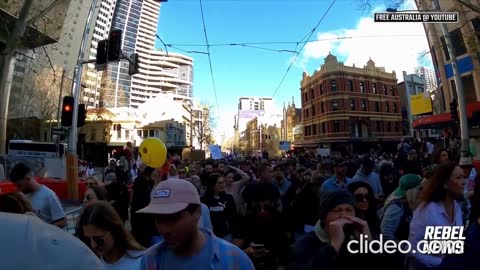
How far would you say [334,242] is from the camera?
6.27 feet

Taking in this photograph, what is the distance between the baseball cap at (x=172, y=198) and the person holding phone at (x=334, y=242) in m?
0.75

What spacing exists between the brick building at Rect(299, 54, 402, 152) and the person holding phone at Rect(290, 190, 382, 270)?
159 ft

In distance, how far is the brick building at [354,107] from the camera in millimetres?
50469

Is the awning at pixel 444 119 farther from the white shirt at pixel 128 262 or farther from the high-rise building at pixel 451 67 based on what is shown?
the white shirt at pixel 128 262

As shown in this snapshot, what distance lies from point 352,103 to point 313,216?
4953 cm

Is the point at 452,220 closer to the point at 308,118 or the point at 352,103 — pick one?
the point at 352,103

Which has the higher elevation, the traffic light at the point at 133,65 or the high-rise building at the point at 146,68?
the high-rise building at the point at 146,68

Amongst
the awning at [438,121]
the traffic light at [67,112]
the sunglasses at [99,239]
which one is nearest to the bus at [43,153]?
the traffic light at [67,112]

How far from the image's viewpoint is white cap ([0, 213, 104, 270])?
81cm

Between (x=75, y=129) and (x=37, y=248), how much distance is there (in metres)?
12.2

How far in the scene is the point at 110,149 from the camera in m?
50.5

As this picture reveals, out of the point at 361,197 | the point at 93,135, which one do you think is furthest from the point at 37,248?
the point at 93,135

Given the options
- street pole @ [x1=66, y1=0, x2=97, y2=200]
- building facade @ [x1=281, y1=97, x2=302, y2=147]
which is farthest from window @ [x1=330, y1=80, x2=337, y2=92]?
street pole @ [x1=66, y1=0, x2=97, y2=200]

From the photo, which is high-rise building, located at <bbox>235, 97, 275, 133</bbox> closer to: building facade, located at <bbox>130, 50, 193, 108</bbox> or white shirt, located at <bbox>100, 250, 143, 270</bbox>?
building facade, located at <bbox>130, 50, 193, 108</bbox>
